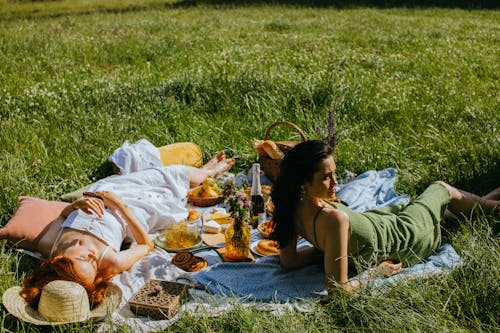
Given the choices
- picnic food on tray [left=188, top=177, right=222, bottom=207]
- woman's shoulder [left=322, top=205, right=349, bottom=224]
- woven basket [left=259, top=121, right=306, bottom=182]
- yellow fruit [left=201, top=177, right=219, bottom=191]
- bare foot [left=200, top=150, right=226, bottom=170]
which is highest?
woman's shoulder [left=322, top=205, right=349, bottom=224]

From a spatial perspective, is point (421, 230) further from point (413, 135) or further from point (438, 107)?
point (438, 107)

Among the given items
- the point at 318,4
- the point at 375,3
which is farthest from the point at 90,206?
the point at 375,3

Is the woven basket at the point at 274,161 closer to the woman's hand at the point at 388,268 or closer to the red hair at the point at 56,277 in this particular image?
the woman's hand at the point at 388,268

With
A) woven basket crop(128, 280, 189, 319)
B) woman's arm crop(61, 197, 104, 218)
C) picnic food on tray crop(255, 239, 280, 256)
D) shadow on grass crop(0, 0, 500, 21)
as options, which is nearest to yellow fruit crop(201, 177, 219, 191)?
picnic food on tray crop(255, 239, 280, 256)

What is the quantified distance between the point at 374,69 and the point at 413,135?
11.9 feet

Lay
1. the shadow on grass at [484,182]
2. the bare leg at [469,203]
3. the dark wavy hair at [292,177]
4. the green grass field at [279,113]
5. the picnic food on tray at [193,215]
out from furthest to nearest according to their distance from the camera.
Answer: the shadow on grass at [484,182], the picnic food on tray at [193,215], the bare leg at [469,203], the dark wavy hair at [292,177], the green grass field at [279,113]

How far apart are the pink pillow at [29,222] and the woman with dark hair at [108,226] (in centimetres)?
10

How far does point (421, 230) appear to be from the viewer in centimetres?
471

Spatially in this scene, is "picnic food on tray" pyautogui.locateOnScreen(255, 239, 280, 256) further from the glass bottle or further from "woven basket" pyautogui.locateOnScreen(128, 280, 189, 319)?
"woven basket" pyautogui.locateOnScreen(128, 280, 189, 319)

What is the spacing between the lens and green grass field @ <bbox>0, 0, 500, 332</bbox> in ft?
12.8

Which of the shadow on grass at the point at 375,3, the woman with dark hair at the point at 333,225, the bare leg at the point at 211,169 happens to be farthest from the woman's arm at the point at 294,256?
the shadow on grass at the point at 375,3

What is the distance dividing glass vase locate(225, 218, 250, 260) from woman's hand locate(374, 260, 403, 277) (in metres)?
1.21

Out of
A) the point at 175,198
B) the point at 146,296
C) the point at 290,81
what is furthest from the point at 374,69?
the point at 146,296

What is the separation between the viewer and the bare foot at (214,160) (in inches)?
271
